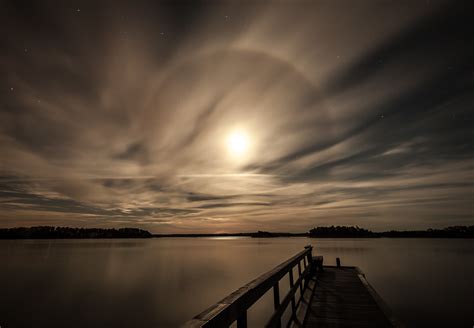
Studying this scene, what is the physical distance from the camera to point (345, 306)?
7488 mm

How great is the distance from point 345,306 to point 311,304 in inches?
34.2

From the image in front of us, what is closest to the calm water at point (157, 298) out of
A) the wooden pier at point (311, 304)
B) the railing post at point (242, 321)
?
the wooden pier at point (311, 304)

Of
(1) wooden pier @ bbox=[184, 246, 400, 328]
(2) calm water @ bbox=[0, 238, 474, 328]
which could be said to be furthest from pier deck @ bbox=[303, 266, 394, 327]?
(2) calm water @ bbox=[0, 238, 474, 328]

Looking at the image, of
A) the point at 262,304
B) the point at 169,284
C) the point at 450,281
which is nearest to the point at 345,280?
the point at 262,304

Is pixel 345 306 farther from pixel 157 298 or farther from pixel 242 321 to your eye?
pixel 157 298

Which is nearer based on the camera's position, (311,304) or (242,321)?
(242,321)

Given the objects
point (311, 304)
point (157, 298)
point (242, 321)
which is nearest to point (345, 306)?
point (311, 304)

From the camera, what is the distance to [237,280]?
35.5m

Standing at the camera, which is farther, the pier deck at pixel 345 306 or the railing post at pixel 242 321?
the pier deck at pixel 345 306

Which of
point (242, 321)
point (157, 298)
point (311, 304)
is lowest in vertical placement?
point (157, 298)

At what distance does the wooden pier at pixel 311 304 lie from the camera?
234 centimetres

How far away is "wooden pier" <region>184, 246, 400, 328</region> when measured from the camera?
234 cm

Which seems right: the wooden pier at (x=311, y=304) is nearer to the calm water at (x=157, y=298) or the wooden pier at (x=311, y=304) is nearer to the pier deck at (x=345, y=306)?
the pier deck at (x=345, y=306)

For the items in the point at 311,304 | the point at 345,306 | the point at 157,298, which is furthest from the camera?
the point at 157,298
